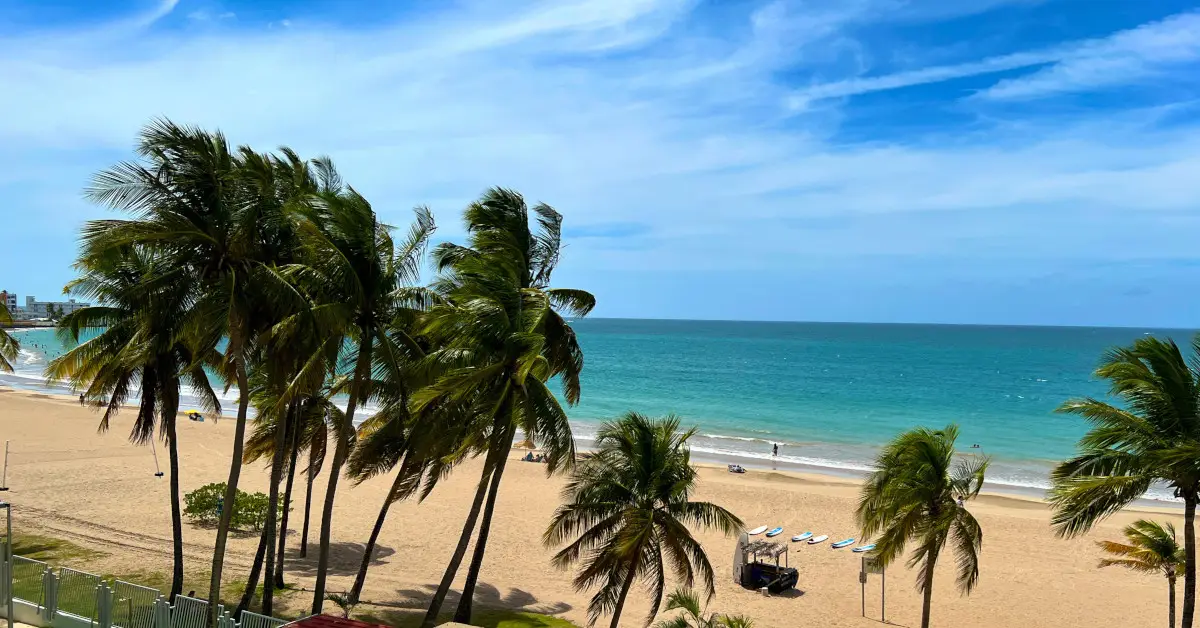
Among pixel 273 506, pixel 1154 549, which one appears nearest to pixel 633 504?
pixel 273 506

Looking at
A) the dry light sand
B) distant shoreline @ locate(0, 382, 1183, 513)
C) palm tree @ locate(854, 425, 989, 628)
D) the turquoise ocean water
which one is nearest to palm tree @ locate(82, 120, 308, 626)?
the dry light sand

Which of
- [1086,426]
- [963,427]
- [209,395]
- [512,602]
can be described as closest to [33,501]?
[209,395]

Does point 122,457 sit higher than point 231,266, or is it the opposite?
point 231,266

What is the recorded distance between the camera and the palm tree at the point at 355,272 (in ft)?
36.6

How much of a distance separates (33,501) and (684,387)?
2368 inches

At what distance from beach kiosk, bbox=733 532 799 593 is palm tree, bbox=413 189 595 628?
818cm

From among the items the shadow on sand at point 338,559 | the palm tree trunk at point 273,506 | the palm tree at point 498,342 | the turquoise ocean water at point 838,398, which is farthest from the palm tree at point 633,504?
the turquoise ocean water at point 838,398

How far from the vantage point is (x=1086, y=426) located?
181 feet

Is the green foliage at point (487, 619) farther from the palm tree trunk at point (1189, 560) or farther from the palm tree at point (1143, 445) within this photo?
the palm tree trunk at point (1189, 560)

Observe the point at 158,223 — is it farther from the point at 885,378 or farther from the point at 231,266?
the point at 885,378

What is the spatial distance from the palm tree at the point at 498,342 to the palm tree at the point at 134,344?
359 cm

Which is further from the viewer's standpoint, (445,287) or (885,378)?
(885,378)

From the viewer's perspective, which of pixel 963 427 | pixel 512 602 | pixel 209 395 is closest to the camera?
pixel 209 395

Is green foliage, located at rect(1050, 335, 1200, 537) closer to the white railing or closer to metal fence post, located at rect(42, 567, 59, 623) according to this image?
the white railing
